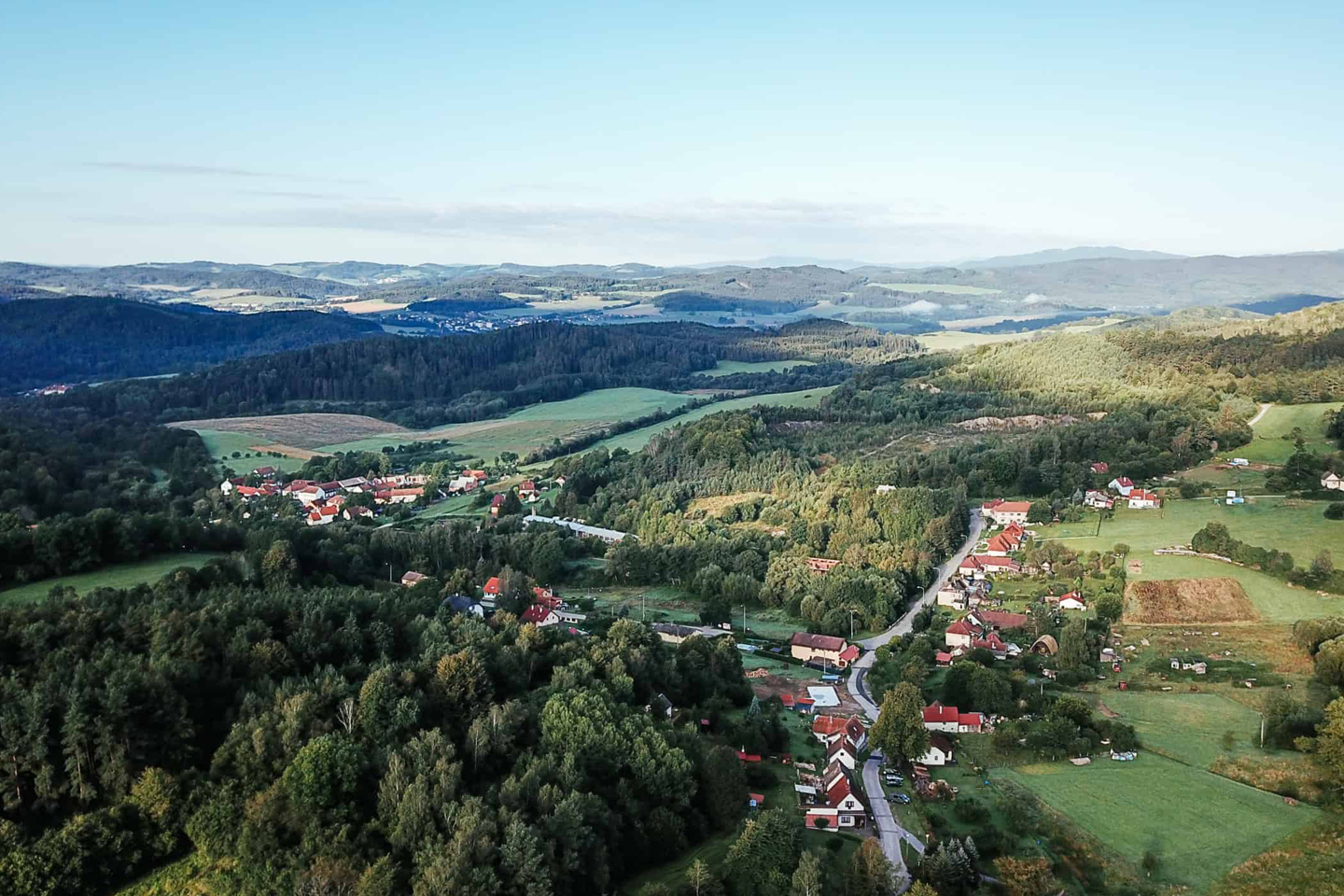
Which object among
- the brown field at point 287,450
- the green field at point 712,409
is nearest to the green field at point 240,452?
the brown field at point 287,450

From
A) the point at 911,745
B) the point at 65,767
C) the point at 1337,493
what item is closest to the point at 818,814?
the point at 911,745

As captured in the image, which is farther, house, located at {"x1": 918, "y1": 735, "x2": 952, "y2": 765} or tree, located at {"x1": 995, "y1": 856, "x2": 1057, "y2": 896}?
house, located at {"x1": 918, "y1": 735, "x2": 952, "y2": 765}

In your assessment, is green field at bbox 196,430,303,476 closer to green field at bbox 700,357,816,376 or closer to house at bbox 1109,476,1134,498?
house at bbox 1109,476,1134,498

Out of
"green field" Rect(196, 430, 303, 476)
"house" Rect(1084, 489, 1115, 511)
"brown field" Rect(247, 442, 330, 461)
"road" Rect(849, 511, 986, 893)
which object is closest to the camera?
"road" Rect(849, 511, 986, 893)

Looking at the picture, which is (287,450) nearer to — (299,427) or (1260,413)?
(299,427)

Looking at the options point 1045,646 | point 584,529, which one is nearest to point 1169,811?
point 1045,646

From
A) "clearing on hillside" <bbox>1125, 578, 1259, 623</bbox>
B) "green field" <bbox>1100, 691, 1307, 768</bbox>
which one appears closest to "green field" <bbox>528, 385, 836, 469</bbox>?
"clearing on hillside" <bbox>1125, 578, 1259, 623</bbox>
